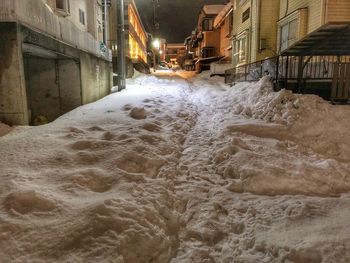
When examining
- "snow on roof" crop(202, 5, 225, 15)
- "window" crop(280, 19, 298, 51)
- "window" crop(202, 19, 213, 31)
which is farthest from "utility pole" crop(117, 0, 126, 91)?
"snow on roof" crop(202, 5, 225, 15)

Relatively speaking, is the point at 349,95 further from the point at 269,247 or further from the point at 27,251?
the point at 27,251

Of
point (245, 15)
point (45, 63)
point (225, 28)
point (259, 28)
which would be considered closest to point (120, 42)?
point (45, 63)

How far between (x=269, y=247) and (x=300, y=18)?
552 inches

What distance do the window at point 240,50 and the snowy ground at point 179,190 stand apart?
48.2ft

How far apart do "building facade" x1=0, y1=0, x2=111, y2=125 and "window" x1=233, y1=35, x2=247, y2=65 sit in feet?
36.5

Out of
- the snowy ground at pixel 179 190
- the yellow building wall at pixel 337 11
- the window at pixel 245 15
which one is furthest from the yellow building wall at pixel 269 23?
the snowy ground at pixel 179 190

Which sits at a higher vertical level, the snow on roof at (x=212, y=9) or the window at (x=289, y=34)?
the snow on roof at (x=212, y=9)

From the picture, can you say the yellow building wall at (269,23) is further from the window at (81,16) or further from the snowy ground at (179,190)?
the snowy ground at (179,190)

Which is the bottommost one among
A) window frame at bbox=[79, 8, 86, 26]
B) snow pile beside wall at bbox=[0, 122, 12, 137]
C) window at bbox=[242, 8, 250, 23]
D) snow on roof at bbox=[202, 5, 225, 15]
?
snow pile beside wall at bbox=[0, 122, 12, 137]

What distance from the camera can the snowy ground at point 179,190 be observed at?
9.47ft

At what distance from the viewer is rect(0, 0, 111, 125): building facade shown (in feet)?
20.0

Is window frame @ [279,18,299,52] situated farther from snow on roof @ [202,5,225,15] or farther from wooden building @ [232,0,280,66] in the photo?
snow on roof @ [202,5,225,15]

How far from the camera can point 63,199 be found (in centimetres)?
355

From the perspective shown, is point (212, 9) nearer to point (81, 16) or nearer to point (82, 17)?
point (82, 17)
